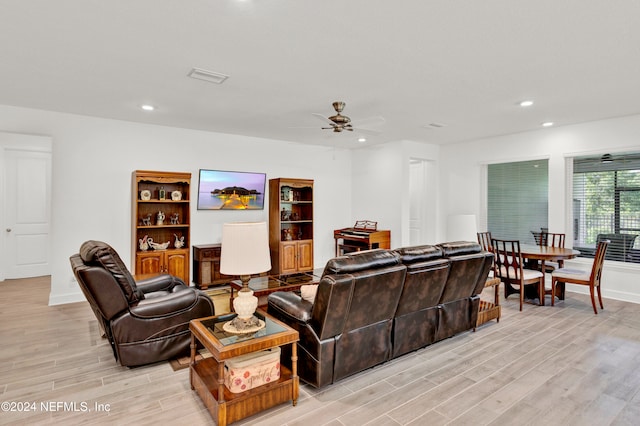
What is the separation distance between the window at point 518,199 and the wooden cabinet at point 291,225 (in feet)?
11.6

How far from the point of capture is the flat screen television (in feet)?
19.4

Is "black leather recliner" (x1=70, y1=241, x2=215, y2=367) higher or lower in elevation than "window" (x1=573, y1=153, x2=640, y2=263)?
lower

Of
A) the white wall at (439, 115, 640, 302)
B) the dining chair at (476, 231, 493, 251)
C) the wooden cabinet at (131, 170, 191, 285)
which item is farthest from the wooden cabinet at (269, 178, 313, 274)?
the dining chair at (476, 231, 493, 251)

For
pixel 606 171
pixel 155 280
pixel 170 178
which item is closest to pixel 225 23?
pixel 155 280

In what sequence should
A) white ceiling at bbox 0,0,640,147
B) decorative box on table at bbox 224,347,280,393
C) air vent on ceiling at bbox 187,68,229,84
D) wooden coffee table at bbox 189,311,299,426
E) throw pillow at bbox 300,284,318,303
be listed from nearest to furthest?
1. wooden coffee table at bbox 189,311,299,426
2. decorative box on table at bbox 224,347,280,393
3. white ceiling at bbox 0,0,640,147
4. throw pillow at bbox 300,284,318,303
5. air vent on ceiling at bbox 187,68,229,84

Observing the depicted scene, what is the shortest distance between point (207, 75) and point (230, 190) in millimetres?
2932

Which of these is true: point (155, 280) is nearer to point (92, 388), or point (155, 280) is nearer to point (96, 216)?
point (92, 388)

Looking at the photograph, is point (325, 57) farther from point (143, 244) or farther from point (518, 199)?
point (518, 199)

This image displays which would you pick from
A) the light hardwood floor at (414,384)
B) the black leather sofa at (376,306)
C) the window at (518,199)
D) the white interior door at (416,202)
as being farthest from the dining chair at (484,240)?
the black leather sofa at (376,306)

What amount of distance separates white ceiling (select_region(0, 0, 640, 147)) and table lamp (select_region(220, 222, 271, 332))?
4.83ft

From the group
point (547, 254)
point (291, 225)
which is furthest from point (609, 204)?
point (291, 225)

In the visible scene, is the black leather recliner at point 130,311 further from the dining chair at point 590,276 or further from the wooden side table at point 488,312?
the dining chair at point 590,276

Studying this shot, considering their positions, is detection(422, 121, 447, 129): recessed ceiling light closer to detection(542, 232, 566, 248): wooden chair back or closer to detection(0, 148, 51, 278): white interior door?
detection(542, 232, 566, 248): wooden chair back

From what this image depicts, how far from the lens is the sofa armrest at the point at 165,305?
9.29ft
